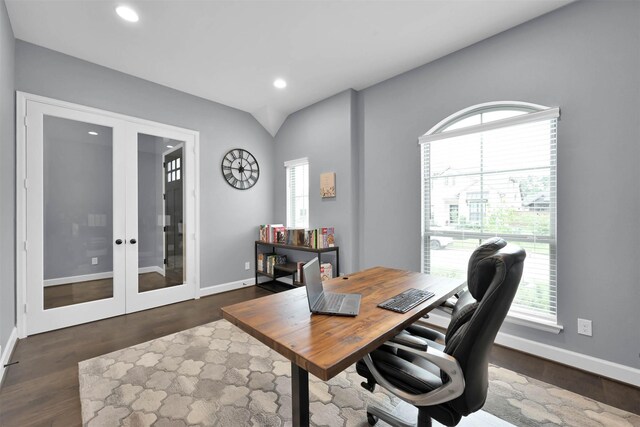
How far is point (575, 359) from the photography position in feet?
7.25

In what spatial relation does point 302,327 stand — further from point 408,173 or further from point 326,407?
point 408,173

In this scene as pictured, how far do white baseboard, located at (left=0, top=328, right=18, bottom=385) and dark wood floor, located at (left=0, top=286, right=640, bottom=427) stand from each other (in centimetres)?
5

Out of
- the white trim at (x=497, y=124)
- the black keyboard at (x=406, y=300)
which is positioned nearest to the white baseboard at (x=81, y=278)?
the black keyboard at (x=406, y=300)

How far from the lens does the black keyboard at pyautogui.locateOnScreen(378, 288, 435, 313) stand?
144cm

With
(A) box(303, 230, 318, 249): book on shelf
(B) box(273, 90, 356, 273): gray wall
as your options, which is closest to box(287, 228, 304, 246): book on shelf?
(A) box(303, 230, 318, 249): book on shelf

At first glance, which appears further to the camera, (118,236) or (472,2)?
(118,236)

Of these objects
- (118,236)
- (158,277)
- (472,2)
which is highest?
(472,2)

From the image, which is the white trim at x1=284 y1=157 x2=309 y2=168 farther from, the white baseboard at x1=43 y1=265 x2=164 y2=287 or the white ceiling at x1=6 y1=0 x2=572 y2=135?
the white baseboard at x1=43 y1=265 x2=164 y2=287

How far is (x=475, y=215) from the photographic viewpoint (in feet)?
9.09

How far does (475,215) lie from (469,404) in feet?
6.84

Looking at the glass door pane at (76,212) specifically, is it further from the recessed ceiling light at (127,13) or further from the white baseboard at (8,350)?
the recessed ceiling light at (127,13)

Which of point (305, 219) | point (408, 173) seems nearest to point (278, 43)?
point (408, 173)

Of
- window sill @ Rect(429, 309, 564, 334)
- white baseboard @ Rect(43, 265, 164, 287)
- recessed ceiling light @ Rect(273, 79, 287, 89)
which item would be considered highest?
recessed ceiling light @ Rect(273, 79, 287, 89)

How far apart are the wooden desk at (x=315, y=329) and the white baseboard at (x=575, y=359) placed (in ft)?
4.17
